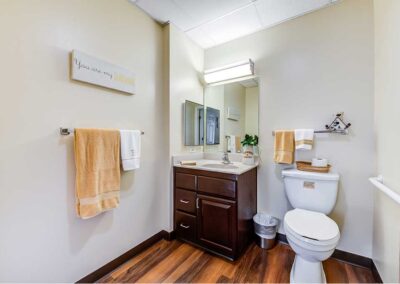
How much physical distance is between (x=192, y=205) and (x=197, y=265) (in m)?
0.50

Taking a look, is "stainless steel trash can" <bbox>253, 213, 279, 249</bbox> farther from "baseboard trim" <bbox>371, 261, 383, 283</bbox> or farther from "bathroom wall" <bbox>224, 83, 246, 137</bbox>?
"bathroom wall" <bbox>224, 83, 246, 137</bbox>

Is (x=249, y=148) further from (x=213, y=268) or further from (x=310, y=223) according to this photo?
(x=213, y=268)

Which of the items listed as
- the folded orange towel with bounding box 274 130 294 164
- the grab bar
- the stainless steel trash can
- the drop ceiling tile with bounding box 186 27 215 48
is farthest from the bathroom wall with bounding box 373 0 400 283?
the drop ceiling tile with bounding box 186 27 215 48

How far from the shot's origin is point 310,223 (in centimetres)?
136

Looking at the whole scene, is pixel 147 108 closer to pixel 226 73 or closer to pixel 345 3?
pixel 226 73

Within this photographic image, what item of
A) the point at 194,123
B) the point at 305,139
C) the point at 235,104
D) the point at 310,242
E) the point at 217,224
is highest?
the point at 235,104

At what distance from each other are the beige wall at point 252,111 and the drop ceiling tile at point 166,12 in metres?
0.99

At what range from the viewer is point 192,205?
181 centimetres

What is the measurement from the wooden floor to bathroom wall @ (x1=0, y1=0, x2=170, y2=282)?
21 cm

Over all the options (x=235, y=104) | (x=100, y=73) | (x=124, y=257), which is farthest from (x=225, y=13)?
(x=124, y=257)

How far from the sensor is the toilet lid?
121cm

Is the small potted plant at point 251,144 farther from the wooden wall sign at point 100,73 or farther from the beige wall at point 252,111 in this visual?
the wooden wall sign at point 100,73

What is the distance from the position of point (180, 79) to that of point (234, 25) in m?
0.81

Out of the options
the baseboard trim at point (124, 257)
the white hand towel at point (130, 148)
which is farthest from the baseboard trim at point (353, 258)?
the white hand towel at point (130, 148)
